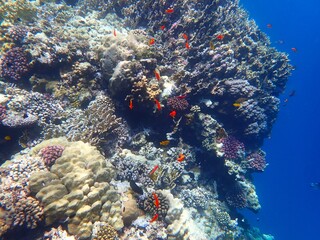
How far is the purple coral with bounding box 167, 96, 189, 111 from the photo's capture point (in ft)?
24.0

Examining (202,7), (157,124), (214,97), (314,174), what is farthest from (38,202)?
(314,174)

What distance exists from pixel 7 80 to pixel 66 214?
5.13 metres

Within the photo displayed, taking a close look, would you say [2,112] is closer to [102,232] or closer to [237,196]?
[102,232]

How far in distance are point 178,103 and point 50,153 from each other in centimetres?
389

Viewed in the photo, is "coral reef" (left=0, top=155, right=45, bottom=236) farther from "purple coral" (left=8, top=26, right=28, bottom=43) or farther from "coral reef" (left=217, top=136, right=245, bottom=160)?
"coral reef" (left=217, top=136, right=245, bottom=160)

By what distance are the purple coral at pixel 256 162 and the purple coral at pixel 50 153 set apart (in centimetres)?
846

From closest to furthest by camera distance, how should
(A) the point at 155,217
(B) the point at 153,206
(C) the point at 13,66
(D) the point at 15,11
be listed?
(A) the point at 155,217 < (B) the point at 153,206 < (C) the point at 13,66 < (D) the point at 15,11

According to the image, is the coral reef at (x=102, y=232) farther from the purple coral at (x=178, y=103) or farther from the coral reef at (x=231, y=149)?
the coral reef at (x=231, y=149)

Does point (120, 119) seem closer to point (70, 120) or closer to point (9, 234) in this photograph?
point (70, 120)

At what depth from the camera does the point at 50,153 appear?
5148 millimetres

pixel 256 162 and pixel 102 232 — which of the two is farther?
pixel 256 162

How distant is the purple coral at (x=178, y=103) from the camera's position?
732 cm

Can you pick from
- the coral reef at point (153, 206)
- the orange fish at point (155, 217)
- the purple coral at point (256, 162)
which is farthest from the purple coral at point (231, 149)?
the orange fish at point (155, 217)

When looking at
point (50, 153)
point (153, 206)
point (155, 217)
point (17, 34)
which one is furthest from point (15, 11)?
point (155, 217)
